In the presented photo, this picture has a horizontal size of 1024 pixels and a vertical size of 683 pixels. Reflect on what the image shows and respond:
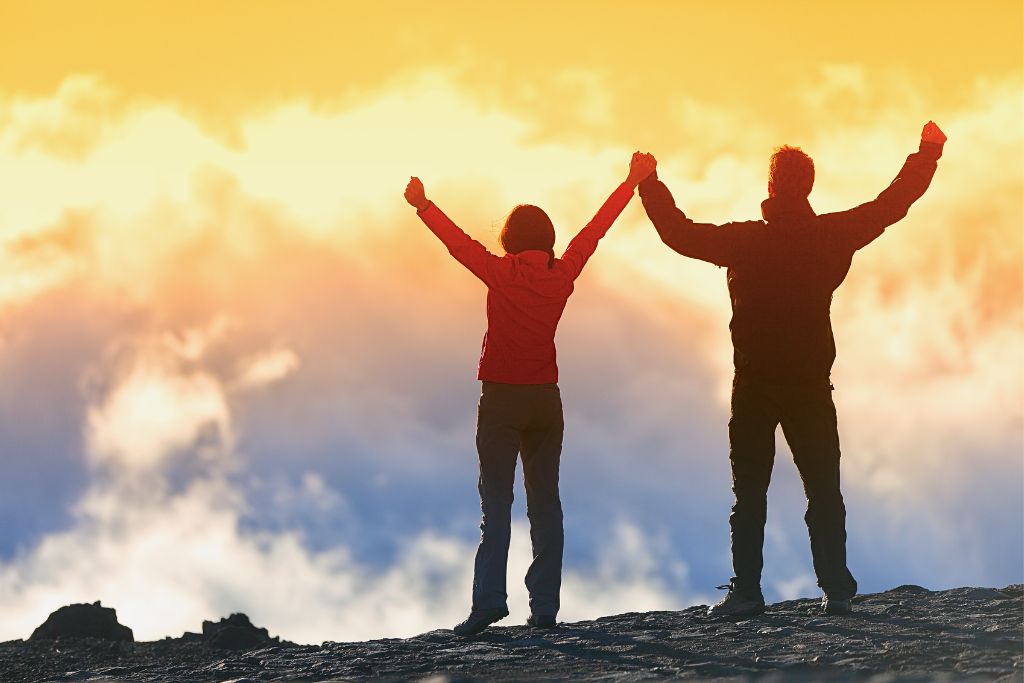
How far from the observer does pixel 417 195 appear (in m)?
9.86

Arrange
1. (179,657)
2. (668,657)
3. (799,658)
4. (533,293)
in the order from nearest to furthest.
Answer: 1. (799,658)
2. (668,657)
3. (533,293)
4. (179,657)

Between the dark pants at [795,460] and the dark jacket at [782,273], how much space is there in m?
0.17

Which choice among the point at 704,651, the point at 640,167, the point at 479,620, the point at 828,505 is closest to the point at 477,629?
the point at 479,620

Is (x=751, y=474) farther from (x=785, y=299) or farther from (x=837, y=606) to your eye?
(x=785, y=299)

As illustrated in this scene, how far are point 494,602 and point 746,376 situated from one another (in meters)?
2.64

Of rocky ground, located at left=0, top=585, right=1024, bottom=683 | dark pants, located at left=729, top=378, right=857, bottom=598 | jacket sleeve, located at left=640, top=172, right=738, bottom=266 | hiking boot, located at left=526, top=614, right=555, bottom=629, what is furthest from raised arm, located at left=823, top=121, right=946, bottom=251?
hiking boot, located at left=526, top=614, right=555, bottom=629

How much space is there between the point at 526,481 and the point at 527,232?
6.43ft

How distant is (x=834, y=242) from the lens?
1019 centimetres

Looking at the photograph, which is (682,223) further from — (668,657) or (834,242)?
(668,657)

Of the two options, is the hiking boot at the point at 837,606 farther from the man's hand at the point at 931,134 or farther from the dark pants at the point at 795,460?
the man's hand at the point at 931,134

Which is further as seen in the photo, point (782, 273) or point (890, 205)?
point (890, 205)

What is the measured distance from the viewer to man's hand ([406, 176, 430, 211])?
9.87m

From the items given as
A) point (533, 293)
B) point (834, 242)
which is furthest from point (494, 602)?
point (834, 242)

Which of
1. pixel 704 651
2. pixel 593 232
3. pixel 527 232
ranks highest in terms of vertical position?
pixel 593 232
